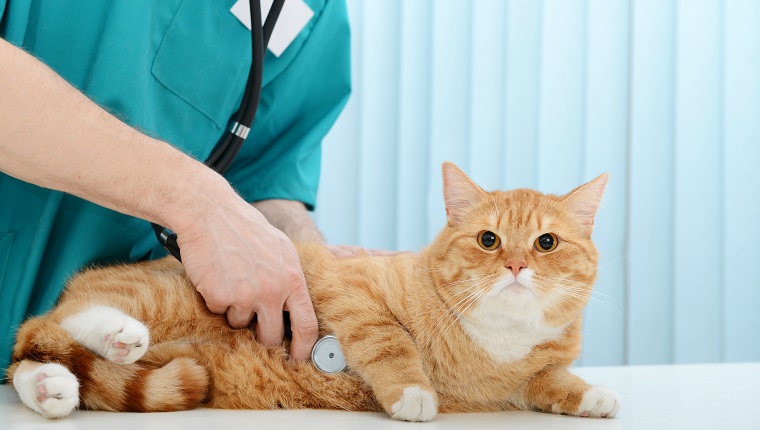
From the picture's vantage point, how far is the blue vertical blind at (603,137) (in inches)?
99.2

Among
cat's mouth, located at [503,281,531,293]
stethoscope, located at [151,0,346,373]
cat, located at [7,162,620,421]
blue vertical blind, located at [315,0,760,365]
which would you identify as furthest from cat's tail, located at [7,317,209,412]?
blue vertical blind, located at [315,0,760,365]

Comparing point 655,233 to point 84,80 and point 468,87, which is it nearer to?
point 468,87

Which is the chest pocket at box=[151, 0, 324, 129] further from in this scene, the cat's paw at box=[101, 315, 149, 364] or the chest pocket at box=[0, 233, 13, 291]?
the cat's paw at box=[101, 315, 149, 364]

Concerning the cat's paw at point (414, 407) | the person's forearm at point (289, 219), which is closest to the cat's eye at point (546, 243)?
the cat's paw at point (414, 407)

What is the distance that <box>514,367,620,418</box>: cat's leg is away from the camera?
3.50ft

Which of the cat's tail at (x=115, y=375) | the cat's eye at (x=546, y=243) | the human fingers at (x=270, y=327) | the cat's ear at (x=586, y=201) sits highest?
the cat's ear at (x=586, y=201)

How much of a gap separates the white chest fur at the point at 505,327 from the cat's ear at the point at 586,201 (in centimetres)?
23

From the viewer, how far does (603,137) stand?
2592mm

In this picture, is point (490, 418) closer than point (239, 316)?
Yes

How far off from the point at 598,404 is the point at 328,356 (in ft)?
1.41

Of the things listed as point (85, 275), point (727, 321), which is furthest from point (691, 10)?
point (85, 275)

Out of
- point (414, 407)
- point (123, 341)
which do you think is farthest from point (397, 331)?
point (123, 341)

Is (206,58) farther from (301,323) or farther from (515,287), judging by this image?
(515,287)

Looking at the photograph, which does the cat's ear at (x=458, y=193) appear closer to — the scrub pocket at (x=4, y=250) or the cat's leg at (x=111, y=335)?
the cat's leg at (x=111, y=335)
